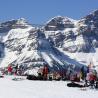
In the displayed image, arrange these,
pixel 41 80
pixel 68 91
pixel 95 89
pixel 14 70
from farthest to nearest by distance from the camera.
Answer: pixel 14 70 < pixel 41 80 < pixel 95 89 < pixel 68 91

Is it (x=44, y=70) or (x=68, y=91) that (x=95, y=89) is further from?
(x=44, y=70)

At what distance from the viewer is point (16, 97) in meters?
38.8

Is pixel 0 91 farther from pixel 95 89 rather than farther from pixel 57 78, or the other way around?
pixel 57 78

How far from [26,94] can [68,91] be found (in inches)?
260

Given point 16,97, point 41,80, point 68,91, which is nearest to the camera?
point 16,97

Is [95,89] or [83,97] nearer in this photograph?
[83,97]

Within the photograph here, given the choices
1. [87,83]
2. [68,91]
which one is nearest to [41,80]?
[87,83]

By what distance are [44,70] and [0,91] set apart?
21.0 meters

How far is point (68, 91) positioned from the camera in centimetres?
4678

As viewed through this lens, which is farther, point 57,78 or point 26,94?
point 57,78

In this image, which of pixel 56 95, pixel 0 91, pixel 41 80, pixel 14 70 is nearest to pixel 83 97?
pixel 56 95

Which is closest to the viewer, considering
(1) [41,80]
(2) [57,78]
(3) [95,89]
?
(3) [95,89]

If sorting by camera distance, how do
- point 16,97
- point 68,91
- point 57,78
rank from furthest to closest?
point 57,78 < point 68,91 < point 16,97

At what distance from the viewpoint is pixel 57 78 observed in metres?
64.7
